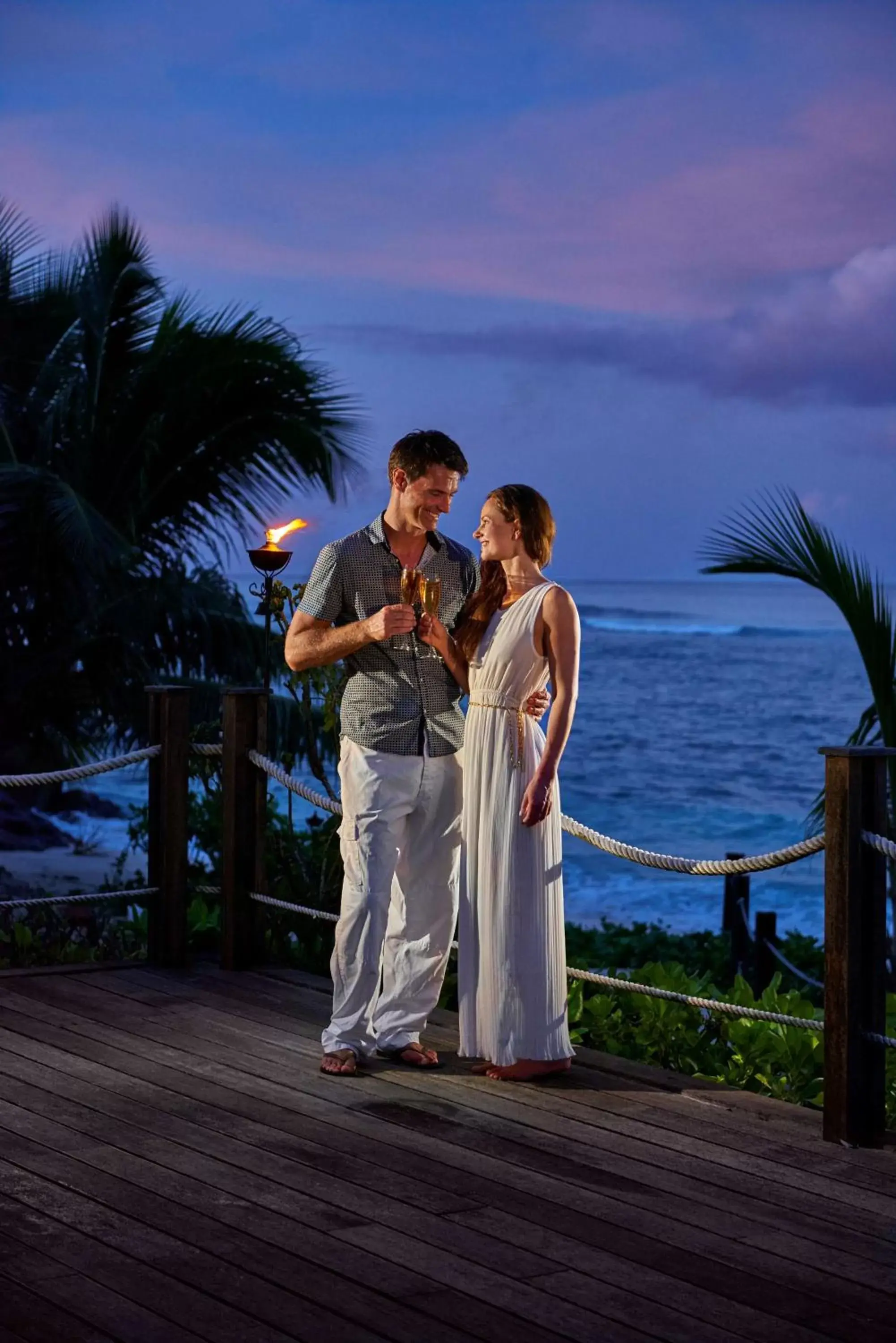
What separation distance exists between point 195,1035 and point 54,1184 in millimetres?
1424

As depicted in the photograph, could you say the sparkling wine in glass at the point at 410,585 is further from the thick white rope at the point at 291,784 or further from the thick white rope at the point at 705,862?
the thick white rope at the point at 291,784

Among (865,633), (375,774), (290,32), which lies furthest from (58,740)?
(290,32)

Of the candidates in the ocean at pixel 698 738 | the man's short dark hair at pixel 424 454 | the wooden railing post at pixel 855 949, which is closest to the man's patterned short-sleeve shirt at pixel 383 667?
the man's short dark hair at pixel 424 454

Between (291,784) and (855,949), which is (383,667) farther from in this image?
(855,949)

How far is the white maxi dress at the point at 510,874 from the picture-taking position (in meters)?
4.66

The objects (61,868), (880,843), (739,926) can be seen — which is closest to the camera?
(880,843)

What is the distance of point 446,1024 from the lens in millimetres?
5441

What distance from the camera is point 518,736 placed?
4684 millimetres

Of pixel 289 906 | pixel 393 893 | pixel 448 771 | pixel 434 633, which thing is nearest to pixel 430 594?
pixel 434 633

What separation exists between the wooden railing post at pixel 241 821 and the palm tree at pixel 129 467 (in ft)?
20.6

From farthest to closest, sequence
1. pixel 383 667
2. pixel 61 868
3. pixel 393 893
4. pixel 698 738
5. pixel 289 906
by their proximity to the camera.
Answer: pixel 698 738, pixel 61 868, pixel 289 906, pixel 393 893, pixel 383 667

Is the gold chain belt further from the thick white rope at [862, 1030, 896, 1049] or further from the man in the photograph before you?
the thick white rope at [862, 1030, 896, 1049]

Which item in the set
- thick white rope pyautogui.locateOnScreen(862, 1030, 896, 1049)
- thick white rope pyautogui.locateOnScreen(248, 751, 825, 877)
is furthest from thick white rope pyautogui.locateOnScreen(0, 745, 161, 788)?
thick white rope pyautogui.locateOnScreen(862, 1030, 896, 1049)

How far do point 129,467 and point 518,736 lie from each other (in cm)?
911
